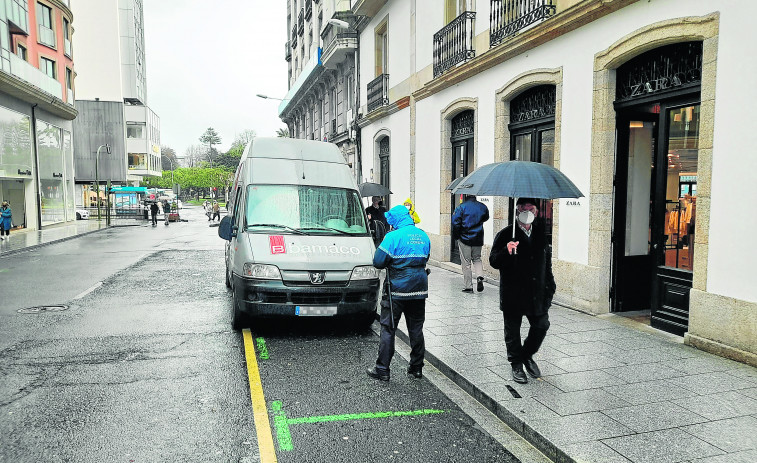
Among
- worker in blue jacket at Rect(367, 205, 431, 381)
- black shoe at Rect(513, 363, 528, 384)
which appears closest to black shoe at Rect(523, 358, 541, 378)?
black shoe at Rect(513, 363, 528, 384)

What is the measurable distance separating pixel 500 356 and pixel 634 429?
1.93m

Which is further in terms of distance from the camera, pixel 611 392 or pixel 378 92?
pixel 378 92

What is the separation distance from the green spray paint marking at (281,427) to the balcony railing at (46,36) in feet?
110

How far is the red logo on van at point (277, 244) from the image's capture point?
672cm

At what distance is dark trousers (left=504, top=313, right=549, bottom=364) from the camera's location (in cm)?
500

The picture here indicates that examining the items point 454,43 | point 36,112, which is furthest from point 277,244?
point 36,112

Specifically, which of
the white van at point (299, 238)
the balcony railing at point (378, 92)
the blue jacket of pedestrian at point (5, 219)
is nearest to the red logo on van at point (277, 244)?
the white van at point (299, 238)

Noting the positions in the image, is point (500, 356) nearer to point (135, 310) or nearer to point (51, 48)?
point (135, 310)

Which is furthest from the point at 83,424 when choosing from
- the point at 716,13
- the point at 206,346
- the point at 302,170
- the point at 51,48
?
the point at 51,48

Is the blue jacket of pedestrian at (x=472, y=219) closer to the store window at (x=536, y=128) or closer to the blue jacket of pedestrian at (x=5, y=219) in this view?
the store window at (x=536, y=128)

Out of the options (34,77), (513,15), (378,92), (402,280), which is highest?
(34,77)

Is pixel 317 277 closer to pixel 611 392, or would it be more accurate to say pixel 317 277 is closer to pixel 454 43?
pixel 611 392

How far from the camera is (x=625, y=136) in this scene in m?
7.77

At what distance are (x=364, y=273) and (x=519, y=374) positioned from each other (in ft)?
8.30
